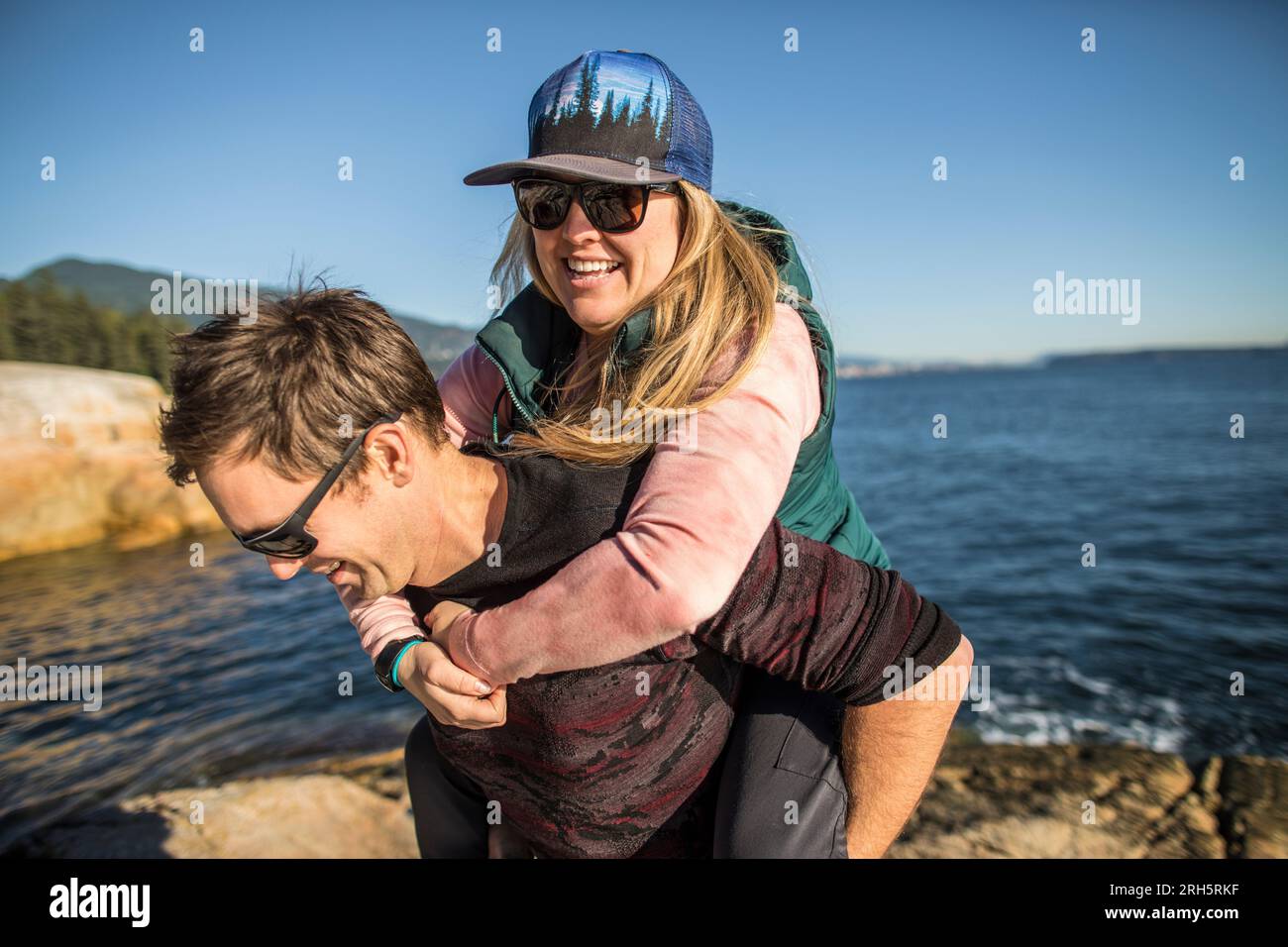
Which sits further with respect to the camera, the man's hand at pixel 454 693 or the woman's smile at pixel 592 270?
the woman's smile at pixel 592 270

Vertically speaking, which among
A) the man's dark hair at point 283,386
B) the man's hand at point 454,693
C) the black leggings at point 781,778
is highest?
the man's dark hair at point 283,386

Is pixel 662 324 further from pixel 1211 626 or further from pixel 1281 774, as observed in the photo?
pixel 1211 626

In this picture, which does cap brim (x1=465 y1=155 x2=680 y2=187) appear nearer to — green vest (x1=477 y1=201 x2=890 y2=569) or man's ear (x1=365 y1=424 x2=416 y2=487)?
green vest (x1=477 y1=201 x2=890 y2=569)

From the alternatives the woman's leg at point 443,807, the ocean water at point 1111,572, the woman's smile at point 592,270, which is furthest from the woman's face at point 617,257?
the ocean water at point 1111,572

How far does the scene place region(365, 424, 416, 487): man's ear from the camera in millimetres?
1937

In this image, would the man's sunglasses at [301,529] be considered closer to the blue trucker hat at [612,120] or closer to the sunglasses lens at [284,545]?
the sunglasses lens at [284,545]

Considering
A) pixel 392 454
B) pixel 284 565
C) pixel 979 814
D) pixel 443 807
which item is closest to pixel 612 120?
pixel 392 454

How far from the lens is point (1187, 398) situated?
207 feet

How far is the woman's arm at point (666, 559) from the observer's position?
5.48ft

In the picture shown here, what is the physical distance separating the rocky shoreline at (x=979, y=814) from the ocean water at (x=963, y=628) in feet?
3.82

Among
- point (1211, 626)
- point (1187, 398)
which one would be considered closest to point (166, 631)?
point (1211, 626)

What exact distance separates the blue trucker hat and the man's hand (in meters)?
1.39

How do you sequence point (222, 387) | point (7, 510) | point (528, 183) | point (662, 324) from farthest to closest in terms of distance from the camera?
point (7, 510) < point (528, 183) < point (662, 324) < point (222, 387)
